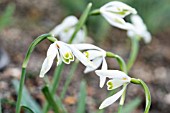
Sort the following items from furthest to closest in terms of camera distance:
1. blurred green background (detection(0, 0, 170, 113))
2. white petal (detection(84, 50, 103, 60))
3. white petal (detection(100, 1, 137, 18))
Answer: blurred green background (detection(0, 0, 170, 113)), white petal (detection(100, 1, 137, 18)), white petal (detection(84, 50, 103, 60))

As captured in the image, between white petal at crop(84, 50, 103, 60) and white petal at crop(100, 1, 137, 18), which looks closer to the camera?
white petal at crop(84, 50, 103, 60)

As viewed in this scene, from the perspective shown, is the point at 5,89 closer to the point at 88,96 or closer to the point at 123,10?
the point at 88,96

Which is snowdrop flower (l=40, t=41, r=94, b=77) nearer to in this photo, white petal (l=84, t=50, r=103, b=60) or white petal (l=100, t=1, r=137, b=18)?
white petal (l=84, t=50, r=103, b=60)

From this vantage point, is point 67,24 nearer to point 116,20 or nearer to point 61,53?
point 116,20

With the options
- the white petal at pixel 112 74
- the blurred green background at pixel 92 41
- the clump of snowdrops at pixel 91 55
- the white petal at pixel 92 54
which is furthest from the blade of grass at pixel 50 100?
the blurred green background at pixel 92 41

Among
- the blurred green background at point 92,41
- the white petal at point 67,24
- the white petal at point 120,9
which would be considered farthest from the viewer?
the blurred green background at point 92,41

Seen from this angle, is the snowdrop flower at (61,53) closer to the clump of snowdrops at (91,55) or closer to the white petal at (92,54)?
the clump of snowdrops at (91,55)

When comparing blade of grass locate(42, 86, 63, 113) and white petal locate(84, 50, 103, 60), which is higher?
white petal locate(84, 50, 103, 60)

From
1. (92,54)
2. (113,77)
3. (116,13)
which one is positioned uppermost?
(116,13)

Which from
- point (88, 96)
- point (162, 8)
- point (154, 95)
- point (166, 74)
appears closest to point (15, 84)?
point (88, 96)

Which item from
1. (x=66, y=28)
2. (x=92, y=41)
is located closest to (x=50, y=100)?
(x=66, y=28)

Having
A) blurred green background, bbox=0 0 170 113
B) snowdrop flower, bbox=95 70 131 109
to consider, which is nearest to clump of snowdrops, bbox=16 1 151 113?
snowdrop flower, bbox=95 70 131 109

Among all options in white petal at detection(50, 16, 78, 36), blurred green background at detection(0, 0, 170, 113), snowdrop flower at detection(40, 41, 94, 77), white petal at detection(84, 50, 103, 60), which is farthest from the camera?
blurred green background at detection(0, 0, 170, 113)
